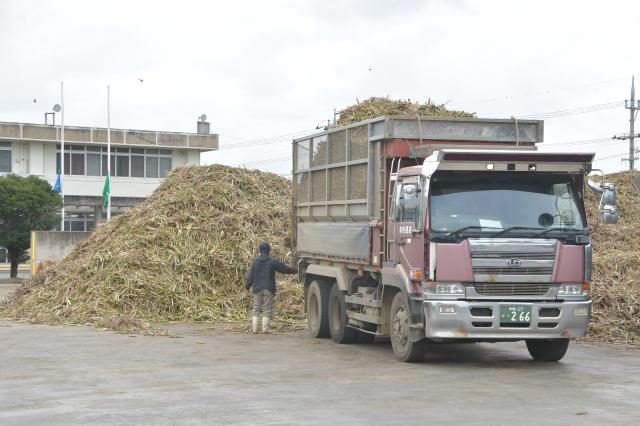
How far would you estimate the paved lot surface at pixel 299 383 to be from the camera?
10883 millimetres

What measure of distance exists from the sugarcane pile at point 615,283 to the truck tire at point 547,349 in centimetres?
343

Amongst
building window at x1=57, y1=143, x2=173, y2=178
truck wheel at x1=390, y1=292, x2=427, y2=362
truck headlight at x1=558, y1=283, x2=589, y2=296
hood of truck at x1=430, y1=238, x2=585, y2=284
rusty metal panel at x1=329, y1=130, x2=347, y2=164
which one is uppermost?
building window at x1=57, y1=143, x2=173, y2=178

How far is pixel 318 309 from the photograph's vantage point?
1980 cm

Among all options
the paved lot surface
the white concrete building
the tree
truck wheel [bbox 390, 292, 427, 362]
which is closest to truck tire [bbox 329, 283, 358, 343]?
the paved lot surface

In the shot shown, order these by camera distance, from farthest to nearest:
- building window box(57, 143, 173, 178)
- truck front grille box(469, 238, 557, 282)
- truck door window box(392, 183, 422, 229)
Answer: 1. building window box(57, 143, 173, 178)
2. truck door window box(392, 183, 422, 229)
3. truck front grille box(469, 238, 557, 282)

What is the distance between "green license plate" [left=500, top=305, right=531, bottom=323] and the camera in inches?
580

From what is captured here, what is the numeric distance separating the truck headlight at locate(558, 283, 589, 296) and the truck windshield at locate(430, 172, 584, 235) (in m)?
0.77

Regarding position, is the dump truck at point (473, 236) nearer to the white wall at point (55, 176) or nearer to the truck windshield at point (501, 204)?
the truck windshield at point (501, 204)

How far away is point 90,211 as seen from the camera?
75.8 m

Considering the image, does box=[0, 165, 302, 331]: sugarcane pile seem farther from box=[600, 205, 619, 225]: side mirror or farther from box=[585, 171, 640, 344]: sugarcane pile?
box=[600, 205, 619, 225]: side mirror

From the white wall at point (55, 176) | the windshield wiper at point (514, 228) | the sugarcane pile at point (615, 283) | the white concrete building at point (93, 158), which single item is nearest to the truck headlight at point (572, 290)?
the windshield wiper at point (514, 228)

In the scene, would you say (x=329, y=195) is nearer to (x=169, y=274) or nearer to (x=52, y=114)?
(x=169, y=274)

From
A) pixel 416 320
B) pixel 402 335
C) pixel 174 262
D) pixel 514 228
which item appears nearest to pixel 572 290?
pixel 514 228

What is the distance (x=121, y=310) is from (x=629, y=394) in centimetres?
1309
